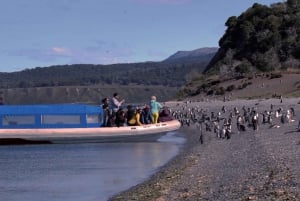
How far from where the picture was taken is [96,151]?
28.4m

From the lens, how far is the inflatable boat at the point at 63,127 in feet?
101

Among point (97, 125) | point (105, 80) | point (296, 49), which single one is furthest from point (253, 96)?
point (105, 80)

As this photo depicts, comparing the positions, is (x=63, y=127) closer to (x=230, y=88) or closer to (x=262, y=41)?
(x=230, y=88)

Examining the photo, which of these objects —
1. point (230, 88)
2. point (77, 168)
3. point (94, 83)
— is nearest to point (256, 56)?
point (230, 88)

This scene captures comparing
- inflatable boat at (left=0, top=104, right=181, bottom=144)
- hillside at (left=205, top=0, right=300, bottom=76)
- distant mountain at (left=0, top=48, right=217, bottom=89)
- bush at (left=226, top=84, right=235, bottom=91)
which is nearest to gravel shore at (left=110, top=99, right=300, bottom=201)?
inflatable boat at (left=0, top=104, right=181, bottom=144)

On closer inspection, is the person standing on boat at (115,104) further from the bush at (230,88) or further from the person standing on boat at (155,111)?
the bush at (230,88)

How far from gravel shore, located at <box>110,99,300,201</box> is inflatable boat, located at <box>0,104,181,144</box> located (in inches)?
247

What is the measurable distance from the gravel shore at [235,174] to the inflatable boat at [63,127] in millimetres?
6283

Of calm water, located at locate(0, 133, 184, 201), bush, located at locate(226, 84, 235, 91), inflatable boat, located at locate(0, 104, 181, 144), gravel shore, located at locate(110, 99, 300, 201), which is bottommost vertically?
calm water, located at locate(0, 133, 184, 201)

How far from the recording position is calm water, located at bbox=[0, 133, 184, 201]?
17.2 meters

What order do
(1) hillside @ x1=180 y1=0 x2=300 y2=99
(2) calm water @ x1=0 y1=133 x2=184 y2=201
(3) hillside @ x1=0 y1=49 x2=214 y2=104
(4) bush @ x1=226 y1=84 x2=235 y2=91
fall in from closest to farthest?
(2) calm water @ x1=0 y1=133 x2=184 y2=201
(1) hillside @ x1=180 y1=0 x2=300 y2=99
(4) bush @ x1=226 y1=84 x2=235 y2=91
(3) hillside @ x1=0 y1=49 x2=214 y2=104

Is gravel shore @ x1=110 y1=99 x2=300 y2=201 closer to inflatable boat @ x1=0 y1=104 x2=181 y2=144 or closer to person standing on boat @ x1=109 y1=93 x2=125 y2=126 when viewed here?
inflatable boat @ x1=0 y1=104 x2=181 y2=144

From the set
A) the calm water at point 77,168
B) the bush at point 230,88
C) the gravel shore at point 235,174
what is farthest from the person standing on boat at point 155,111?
the bush at point 230,88

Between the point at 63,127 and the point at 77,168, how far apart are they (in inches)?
363
